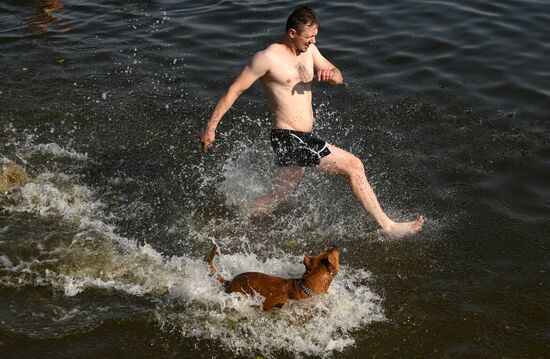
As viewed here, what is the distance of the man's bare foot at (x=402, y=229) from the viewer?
6371mm

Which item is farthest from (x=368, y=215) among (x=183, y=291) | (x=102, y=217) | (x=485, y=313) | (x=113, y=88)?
(x=113, y=88)

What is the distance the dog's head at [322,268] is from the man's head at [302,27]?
2.10 m

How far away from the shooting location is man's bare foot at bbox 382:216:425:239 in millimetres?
6371

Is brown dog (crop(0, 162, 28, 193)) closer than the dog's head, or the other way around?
the dog's head

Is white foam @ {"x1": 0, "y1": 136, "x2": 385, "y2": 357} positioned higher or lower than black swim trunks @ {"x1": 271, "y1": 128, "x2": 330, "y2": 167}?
lower

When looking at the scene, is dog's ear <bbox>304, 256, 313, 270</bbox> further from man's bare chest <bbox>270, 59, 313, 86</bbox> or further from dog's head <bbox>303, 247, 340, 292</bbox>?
man's bare chest <bbox>270, 59, 313, 86</bbox>

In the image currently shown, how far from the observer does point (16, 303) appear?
552 centimetres

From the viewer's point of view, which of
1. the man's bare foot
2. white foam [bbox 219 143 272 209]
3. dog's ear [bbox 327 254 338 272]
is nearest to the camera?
dog's ear [bbox 327 254 338 272]

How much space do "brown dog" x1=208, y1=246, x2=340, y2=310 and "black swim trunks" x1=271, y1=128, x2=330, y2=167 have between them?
1413 millimetres

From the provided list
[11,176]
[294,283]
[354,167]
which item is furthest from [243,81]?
[11,176]

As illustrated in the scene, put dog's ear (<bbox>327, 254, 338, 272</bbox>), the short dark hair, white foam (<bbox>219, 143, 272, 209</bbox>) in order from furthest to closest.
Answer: white foam (<bbox>219, 143, 272, 209</bbox>) → the short dark hair → dog's ear (<bbox>327, 254, 338, 272</bbox>)

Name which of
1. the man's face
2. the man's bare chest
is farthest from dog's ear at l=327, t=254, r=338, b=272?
the man's face

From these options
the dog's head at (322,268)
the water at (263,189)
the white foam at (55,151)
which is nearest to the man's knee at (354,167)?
the water at (263,189)

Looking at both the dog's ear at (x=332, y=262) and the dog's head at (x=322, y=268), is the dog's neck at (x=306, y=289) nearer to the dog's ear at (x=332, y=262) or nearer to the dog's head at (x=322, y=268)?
the dog's head at (x=322, y=268)
